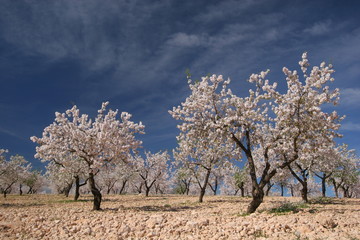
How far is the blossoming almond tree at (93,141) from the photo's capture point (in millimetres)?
20766

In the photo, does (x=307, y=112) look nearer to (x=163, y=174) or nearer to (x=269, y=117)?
(x=269, y=117)

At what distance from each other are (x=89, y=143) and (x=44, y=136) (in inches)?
171

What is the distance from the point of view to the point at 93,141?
21031 mm

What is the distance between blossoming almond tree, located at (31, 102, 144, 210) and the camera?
2077 centimetres

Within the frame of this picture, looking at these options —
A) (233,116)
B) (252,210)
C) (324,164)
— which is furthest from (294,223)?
(324,164)

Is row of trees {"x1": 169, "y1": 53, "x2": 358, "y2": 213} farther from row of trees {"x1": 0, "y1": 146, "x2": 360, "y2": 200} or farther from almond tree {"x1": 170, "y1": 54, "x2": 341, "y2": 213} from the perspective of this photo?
row of trees {"x1": 0, "y1": 146, "x2": 360, "y2": 200}

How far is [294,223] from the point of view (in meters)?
10.2

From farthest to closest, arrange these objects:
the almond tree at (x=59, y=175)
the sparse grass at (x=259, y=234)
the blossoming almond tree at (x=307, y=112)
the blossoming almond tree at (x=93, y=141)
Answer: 1. the almond tree at (x=59, y=175)
2. the blossoming almond tree at (x=93, y=141)
3. the blossoming almond tree at (x=307, y=112)
4. the sparse grass at (x=259, y=234)

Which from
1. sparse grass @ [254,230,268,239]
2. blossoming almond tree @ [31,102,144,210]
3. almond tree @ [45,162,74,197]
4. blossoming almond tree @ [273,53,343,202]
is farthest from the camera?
almond tree @ [45,162,74,197]

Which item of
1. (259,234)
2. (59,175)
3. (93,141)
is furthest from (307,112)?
(59,175)

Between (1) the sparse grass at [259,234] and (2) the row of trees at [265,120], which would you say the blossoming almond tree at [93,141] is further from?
(1) the sparse grass at [259,234]

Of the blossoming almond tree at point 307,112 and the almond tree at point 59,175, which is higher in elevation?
the blossoming almond tree at point 307,112

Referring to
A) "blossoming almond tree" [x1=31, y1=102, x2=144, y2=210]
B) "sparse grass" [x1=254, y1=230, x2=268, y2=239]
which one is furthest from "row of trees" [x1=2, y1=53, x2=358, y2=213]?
"sparse grass" [x1=254, y1=230, x2=268, y2=239]

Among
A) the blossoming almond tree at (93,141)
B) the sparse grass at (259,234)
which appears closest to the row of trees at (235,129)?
the blossoming almond tree at (93,141)
